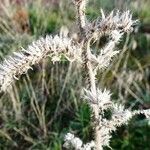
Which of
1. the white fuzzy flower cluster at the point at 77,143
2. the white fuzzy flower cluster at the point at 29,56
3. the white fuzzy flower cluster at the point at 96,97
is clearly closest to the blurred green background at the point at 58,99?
the white fuzzy flower cluster at the point at 77,143

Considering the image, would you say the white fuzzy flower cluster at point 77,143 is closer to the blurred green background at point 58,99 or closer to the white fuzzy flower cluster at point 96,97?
the white fuzzy flower cluster at point 96,97

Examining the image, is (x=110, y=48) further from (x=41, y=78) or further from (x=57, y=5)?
(x=57, y=5)

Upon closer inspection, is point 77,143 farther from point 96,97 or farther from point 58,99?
point 58,99

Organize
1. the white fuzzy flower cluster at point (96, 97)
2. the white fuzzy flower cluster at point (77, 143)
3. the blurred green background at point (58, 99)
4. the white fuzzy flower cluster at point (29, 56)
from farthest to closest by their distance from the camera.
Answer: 1. the blurred green background at point (58, 99)
2. the white fuzzy flower cluster at point (77, 143)
3. the white fuzzy flower cluster at point (96, 97)
4. the white fuzzy flower cluster at point (29, 56)

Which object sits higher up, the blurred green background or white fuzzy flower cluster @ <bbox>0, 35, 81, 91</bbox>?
the blurred green background

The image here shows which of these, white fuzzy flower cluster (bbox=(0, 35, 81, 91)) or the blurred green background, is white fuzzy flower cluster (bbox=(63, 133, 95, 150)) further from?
the blurred green background

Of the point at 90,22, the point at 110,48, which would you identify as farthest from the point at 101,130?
the point at 90,22

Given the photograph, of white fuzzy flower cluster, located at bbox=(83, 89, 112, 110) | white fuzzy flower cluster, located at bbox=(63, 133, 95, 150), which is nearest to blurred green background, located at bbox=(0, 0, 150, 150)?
white fuzzy flower cluster, located at bbox=(63, 133, 95, 150)

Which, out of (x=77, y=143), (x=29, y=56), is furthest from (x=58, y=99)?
(x=29, y=56)
